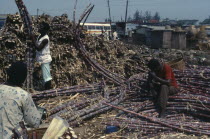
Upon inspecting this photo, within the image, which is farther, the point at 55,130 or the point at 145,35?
the point at 145,35

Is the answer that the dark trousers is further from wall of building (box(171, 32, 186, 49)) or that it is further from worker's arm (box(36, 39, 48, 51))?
wall of building (box(171, 32, 186, 49))

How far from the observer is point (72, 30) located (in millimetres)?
8219

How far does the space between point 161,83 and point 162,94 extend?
0.23 meters

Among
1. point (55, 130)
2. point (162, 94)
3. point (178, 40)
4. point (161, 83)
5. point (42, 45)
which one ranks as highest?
point (42, 45)

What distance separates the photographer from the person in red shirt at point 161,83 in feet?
18.1

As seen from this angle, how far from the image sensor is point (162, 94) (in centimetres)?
554

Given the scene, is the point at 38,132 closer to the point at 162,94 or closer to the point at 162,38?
the point at 162,94

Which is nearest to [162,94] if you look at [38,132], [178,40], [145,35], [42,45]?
[42,45]

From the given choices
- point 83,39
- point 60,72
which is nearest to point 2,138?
point 60,72

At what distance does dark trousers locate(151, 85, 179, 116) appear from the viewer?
5473 mm

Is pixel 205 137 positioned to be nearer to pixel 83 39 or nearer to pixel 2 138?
pixel 2 138

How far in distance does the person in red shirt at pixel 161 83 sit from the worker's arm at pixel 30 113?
10.6 ft

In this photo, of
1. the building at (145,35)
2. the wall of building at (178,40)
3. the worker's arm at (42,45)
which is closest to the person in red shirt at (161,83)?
the worker's arm at (42,45)

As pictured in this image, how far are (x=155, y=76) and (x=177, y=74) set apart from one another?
1.45 metres
